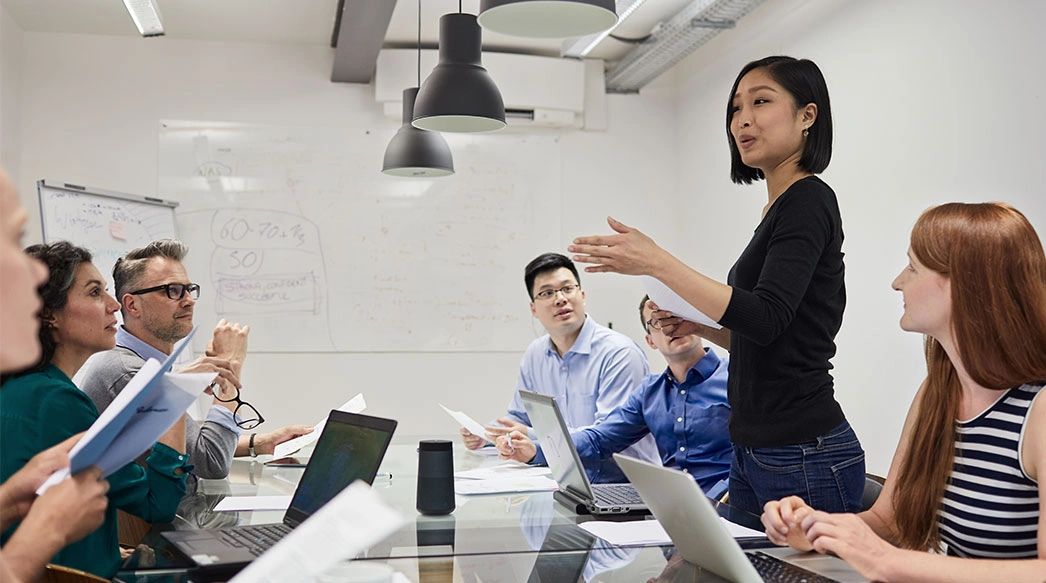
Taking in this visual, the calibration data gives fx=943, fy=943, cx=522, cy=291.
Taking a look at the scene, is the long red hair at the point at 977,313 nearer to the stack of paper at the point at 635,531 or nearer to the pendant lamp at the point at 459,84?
the stack of paper at the point at 635,531

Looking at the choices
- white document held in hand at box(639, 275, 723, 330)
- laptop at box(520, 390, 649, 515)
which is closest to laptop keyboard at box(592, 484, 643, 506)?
laptop at box(520, 390, 649, 515)

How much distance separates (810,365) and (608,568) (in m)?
0.72

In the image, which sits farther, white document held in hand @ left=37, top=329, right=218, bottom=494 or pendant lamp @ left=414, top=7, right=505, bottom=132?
pendant lamp @ left=414, top=7, right=505, bottom=132

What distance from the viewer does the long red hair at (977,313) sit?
1.53 m

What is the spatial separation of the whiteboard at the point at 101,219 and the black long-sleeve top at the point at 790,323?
3500mm

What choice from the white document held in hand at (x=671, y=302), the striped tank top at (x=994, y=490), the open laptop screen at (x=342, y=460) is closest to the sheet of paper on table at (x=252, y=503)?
the open laptop screen at (x=342, y=460)

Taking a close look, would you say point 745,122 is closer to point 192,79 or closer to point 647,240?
point 647,240

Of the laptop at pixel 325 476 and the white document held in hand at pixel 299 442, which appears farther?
the white document held in hand at pixel 299 442

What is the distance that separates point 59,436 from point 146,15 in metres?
3.25

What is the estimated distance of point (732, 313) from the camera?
189 centimetres

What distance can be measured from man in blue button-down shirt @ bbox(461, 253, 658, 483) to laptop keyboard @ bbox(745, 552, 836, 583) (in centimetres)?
190

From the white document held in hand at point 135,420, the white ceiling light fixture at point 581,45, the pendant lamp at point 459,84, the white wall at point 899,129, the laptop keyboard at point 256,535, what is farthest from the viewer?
the white ceiling light fixture at point 581,45

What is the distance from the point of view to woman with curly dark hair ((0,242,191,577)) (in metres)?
1.76

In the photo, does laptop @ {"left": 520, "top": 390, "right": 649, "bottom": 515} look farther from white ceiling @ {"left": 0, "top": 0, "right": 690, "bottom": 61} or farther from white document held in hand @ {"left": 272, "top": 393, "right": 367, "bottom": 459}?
white ceiling @ {"left": 0, "top": 0, "right": 690, "bottom": 61}
